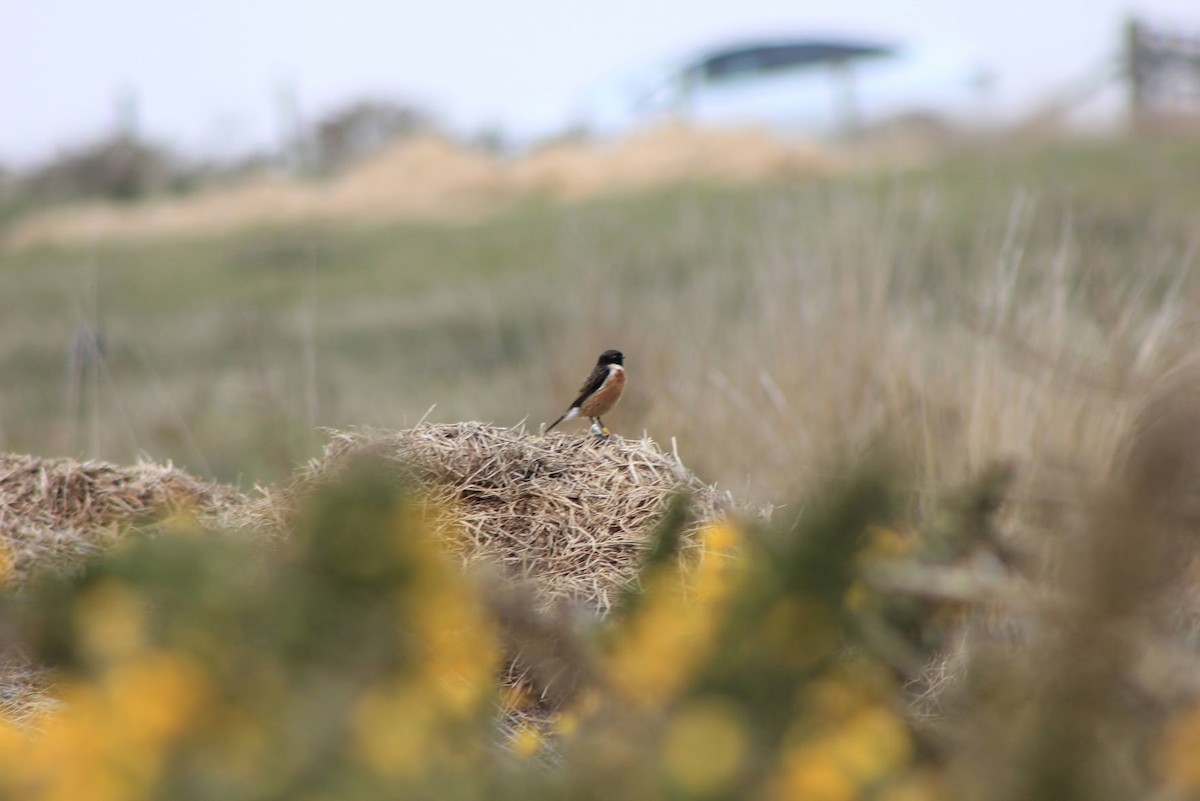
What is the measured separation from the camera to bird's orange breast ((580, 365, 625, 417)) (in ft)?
11.7

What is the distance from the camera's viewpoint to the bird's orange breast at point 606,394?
3576 mm

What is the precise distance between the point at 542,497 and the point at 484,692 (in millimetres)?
1139

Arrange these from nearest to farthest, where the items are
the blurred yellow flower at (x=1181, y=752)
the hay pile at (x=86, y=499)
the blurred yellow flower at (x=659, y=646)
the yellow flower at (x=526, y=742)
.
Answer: the blurred yellow flower at (x=1181, y=752) → the blurred yellow flower at (x=659, y=646) → the yellow flower at (x=526, y=742) → the hay pile at (x=86, y=499)

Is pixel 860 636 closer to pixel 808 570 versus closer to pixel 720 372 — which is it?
pixel 808 570

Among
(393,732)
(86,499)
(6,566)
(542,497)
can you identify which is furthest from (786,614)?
(86,499)

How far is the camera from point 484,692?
1614 millimetres

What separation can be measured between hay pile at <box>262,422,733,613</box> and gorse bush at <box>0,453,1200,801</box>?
0.96 metres

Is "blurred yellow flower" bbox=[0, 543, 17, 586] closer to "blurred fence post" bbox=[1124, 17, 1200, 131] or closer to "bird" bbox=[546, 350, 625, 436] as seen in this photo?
"bird" bbox=[546, 350, 625, 436]

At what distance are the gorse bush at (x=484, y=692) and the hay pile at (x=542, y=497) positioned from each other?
96cm

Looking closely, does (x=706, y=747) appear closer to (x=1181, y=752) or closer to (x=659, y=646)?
(x=659, y=646)

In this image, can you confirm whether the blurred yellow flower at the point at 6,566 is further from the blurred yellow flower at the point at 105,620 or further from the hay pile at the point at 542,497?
the blurred yellow flower at the point at 105,620

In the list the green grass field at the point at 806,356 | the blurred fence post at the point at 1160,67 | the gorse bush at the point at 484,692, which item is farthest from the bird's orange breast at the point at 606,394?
the blurred fence post at the point at 1160,67

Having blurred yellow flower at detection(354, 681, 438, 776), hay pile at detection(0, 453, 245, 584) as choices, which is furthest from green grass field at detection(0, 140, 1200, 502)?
blurred yellow flower at detection(354, 681, 438, 776)

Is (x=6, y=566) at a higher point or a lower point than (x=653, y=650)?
lower
